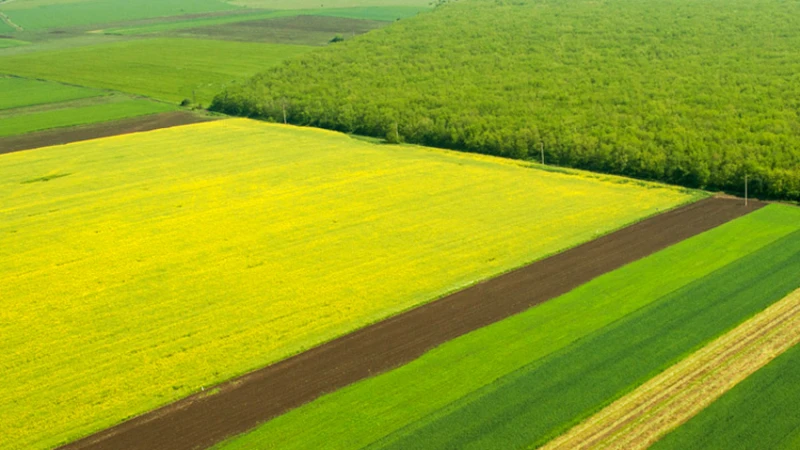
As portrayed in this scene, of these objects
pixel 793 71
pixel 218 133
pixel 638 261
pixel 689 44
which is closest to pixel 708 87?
pixel 793 71

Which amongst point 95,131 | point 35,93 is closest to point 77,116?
point 95,131

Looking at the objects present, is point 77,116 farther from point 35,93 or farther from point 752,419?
point 752,419

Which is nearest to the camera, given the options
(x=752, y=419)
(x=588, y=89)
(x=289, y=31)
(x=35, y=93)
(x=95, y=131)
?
(x=752, y=419)

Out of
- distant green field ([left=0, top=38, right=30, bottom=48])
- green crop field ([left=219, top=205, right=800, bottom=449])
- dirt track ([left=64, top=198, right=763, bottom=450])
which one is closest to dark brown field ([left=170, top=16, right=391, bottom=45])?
distant green field ([left=0, top=38, right=30, bottom=48])

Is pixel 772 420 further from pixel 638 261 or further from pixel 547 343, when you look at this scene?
pixel 638 261

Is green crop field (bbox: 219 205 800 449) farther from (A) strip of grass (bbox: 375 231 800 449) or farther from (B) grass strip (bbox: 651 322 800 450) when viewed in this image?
(B) grass strip (bbox: 651 322 800 450)

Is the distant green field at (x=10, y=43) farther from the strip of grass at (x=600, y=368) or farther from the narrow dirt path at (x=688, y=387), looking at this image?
the narrow dirt path at (x=688, y=387)
